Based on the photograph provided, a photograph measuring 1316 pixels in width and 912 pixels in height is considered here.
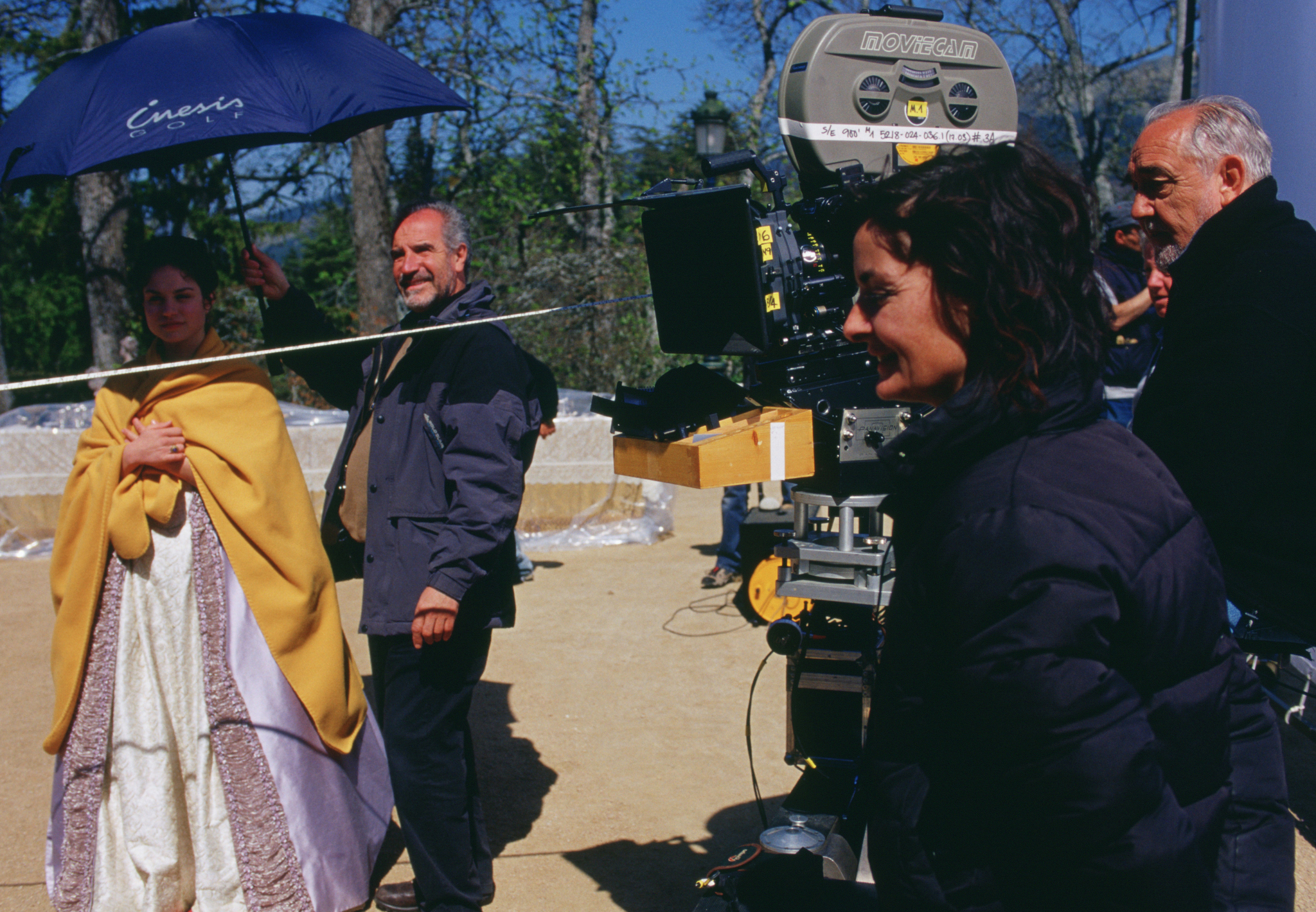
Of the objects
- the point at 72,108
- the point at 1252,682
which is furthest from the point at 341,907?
the point at 1252,682

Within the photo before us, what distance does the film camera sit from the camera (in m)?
2.15

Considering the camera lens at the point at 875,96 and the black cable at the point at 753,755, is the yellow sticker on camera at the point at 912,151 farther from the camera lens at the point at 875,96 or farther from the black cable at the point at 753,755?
the black cable at the point at 753,755

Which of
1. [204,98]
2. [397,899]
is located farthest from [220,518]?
[397,899]

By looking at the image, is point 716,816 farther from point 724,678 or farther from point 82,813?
point 82,813

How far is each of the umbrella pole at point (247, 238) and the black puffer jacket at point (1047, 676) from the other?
7.03ft

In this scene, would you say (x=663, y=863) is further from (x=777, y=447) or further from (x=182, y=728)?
(x=777, y=447)

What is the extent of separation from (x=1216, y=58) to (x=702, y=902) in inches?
139

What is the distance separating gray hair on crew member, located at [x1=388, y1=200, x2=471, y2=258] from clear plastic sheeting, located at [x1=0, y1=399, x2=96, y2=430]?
19.7ft

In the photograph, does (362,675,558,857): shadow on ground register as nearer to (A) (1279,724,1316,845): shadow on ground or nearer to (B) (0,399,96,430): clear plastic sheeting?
(A) (1279,724,1316,845): shadow on ground

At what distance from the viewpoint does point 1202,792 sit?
1215 mm

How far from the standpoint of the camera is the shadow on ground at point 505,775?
3.42m

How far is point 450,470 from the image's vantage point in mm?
2561

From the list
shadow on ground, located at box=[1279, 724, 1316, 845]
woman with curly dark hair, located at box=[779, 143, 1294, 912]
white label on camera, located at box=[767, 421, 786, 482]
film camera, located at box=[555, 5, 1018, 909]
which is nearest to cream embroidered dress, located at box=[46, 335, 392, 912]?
film camera, located at box=[555, 5, 1018, 909]

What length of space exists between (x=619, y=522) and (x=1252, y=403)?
20.7 ft
